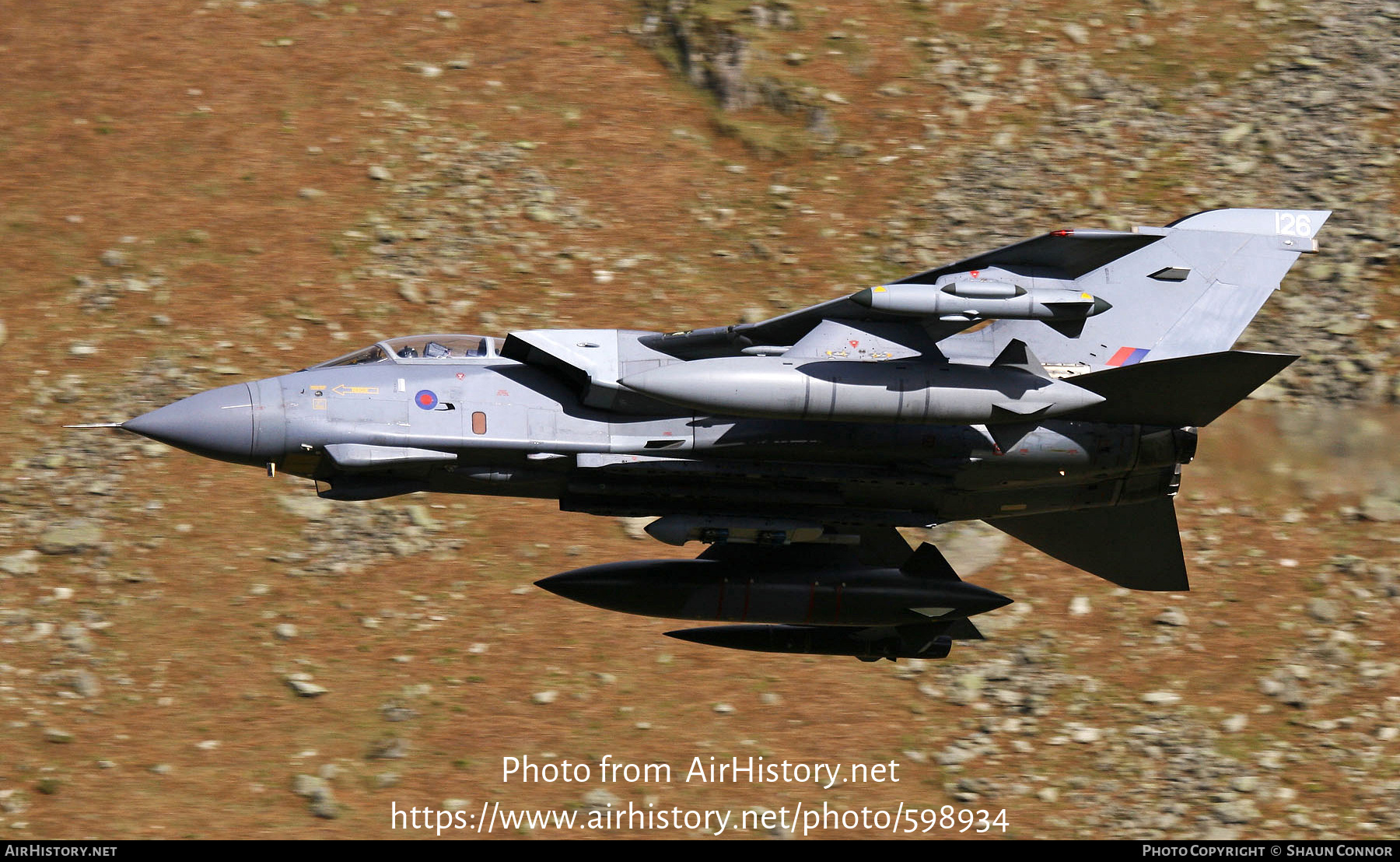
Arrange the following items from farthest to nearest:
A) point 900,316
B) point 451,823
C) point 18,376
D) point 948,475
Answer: point 18,376, point 451,823, point 948,475, point 900,316

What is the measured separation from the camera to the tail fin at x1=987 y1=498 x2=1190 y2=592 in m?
20.0

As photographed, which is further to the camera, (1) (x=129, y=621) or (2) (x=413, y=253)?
(2) (x=413, y=253)

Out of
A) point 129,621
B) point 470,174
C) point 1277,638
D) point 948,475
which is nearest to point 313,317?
point 470,174

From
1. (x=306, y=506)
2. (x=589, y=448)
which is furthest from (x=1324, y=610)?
(x=306, y=506)

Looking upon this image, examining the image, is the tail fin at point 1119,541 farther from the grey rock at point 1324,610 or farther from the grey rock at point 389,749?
the grey rock at point 389,749

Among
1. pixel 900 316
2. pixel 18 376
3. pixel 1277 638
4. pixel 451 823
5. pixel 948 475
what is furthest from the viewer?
pixel 18 376

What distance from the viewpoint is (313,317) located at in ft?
86.5

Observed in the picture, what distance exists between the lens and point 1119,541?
65.9 ft

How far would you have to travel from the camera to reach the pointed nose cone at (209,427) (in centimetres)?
1525

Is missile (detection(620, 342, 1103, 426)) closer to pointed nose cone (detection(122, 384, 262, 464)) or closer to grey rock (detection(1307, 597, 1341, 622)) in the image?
pointed nose cone (detection(122, 384, 262, 464))

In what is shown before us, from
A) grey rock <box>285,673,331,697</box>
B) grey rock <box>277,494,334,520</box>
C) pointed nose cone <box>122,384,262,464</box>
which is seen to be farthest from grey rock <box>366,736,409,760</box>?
pointed nose cone <box>122,384,262,464</box>

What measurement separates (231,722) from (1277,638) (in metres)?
16.1

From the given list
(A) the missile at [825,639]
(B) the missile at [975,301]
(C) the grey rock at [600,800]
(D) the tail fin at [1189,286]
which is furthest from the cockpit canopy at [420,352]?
(C) the grey rock at [600,800]
